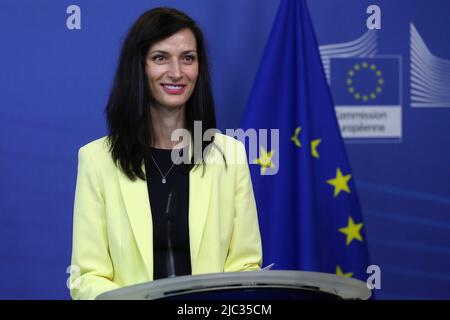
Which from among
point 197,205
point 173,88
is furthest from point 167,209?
point 173,88

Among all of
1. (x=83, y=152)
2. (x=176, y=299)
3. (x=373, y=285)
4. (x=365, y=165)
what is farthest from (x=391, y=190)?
(x=176, y=299)

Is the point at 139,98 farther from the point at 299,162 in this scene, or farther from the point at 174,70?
the point at 299,162

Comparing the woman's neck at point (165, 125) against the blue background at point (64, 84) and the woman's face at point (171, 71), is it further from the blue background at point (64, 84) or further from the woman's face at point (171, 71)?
the blue background at point (64, 84)

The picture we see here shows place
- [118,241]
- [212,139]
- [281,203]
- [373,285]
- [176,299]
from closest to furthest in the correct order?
[176,299]
[118,241]
[212,139]
[281,203]
[373,285]

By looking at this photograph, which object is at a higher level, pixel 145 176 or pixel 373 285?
pixel 145 176

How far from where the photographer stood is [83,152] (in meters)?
2.27

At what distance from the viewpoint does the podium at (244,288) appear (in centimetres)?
136

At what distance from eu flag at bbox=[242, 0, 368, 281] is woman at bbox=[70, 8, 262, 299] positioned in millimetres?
923

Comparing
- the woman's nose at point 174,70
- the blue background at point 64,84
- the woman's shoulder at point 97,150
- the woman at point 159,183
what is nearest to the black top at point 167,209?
the woman at point 159,183

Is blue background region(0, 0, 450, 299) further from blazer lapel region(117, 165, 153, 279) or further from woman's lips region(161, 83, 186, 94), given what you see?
blazer lapel region(117, 165, 153, 279)

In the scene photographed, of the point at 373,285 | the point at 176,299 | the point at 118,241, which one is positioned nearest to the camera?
the point at 176,299

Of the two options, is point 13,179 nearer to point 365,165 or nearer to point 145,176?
point 145,176

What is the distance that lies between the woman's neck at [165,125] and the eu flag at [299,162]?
0.98 meters

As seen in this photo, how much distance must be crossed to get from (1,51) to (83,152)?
1.38 meters
